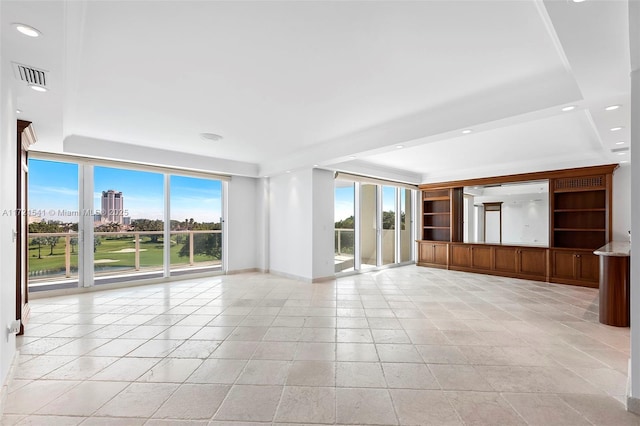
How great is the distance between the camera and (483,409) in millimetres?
2021

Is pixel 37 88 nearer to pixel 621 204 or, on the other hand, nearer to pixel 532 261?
pixel 532 261

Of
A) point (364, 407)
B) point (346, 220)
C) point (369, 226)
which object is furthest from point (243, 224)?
point (364, 407)

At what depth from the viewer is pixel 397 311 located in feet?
13.8

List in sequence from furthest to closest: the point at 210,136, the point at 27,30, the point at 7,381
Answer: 1. the point at 210,136
2. the point at 7,381
3. the point at 27,30

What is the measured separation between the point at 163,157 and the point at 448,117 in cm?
502

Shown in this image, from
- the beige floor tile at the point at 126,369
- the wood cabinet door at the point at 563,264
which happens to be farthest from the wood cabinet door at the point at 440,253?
the beige floor tile at the point at 126,369

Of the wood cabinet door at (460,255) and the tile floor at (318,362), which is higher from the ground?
the wood cabinet door at (460,255)

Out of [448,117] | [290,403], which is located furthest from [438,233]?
[290,403]

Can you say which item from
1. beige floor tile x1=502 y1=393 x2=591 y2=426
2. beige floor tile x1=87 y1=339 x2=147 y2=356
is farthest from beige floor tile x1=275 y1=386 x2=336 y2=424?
beige floor tile x1=87 y1=339 x2=147 y2=356

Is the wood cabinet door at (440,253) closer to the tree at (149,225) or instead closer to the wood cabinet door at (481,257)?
the wood cabinet door at (481,257)

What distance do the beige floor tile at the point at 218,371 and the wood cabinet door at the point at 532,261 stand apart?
6466 mm

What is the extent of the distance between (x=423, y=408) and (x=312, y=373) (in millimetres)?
889

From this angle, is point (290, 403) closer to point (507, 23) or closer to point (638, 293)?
point (638, 293)

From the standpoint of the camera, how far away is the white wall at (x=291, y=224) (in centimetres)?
624
